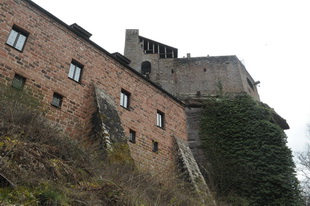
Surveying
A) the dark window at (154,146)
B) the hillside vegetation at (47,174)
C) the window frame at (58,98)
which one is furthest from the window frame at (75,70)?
the dark window at (154,146)

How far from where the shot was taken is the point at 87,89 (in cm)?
1079

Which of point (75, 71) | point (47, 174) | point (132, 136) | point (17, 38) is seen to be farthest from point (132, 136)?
point (47, 174)

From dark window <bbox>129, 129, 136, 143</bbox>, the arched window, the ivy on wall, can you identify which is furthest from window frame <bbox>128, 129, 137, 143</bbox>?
the arched window

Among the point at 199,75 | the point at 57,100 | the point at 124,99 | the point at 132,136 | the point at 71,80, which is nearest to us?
the point at 57,100

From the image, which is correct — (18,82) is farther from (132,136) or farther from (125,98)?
(132,136)

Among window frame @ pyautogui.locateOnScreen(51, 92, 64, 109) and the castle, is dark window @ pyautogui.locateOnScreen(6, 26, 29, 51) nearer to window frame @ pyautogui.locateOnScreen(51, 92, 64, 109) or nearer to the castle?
the castle

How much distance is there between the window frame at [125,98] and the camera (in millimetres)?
12300

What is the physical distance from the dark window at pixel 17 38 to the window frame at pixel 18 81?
1145 millimetres

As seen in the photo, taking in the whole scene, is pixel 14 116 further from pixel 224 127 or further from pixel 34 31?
pixel 224 127

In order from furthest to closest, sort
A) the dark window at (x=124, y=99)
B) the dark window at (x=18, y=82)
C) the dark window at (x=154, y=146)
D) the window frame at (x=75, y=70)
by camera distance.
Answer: the dark window at (x=154, y=146) → the dark window at (x=124, y=99) → the window frame at (x=75, y=70) → the dark window at (x=18, y=82)

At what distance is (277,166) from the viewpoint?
13.0m

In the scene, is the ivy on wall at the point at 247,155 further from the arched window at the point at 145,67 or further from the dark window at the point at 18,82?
the dark window at the point at 18,82

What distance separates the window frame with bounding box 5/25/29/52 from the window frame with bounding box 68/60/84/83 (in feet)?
6.75

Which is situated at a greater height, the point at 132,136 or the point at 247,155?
the point at 132,136
